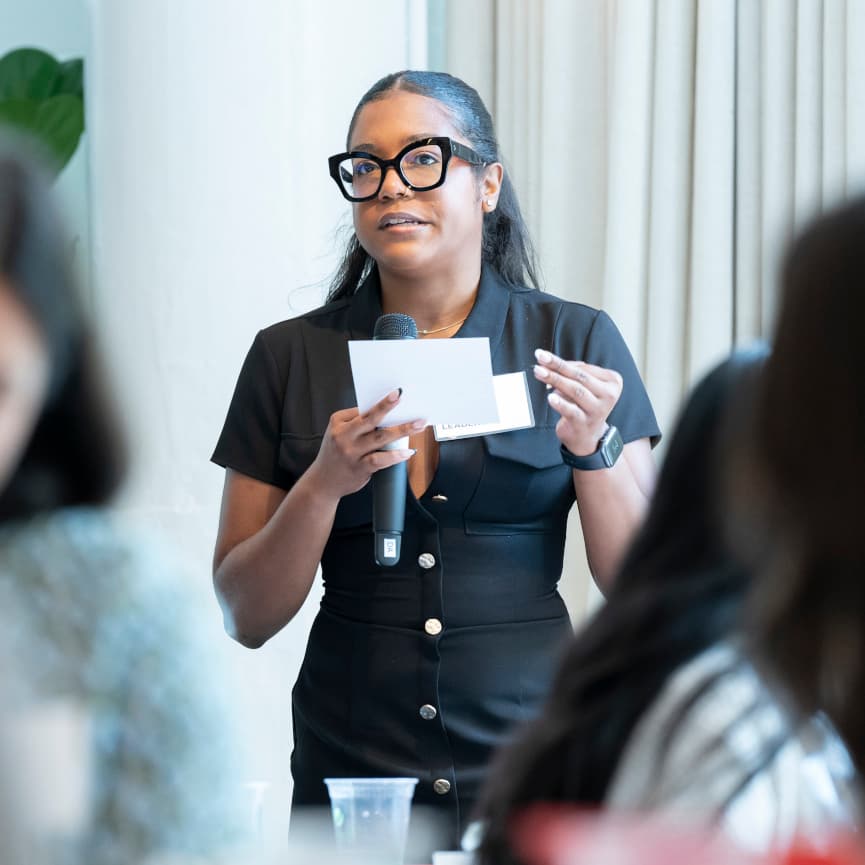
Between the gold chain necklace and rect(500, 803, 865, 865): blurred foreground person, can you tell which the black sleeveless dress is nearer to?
the gold chain necklace

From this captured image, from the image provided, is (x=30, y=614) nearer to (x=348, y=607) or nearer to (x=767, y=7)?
(x=348, y=607)

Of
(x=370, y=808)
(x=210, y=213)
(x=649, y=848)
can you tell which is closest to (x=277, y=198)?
(x=210, y=213)

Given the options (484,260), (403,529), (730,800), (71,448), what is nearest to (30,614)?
(71,448)

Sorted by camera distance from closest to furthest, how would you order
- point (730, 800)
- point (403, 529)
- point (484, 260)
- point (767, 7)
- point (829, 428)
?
1. point (829, 428)
2. point (730, 800)
3. point (403, 529)
4. point (484, 260)
5. point (767, 7)

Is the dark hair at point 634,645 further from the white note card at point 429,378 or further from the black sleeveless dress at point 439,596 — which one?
the black sleeveless dress at point 439,596

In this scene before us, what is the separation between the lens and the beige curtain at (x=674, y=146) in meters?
3.09

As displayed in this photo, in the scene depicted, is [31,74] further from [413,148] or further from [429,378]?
[429,378]

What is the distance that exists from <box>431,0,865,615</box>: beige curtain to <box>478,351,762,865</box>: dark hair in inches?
82.9

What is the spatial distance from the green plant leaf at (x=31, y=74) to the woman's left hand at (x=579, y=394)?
2.69 metres

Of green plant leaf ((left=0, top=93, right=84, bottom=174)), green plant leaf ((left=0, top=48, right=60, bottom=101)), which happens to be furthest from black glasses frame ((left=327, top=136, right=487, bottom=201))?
green plant leaf ((left=0, top=48, right=60, bottom=101))

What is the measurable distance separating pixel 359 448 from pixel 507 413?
0.28 meters

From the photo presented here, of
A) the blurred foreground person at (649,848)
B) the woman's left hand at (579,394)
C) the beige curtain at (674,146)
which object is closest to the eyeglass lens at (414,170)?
the woman's left hand at (579,394)

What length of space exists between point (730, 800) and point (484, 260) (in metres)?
1.59

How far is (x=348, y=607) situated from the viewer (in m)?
2.19
